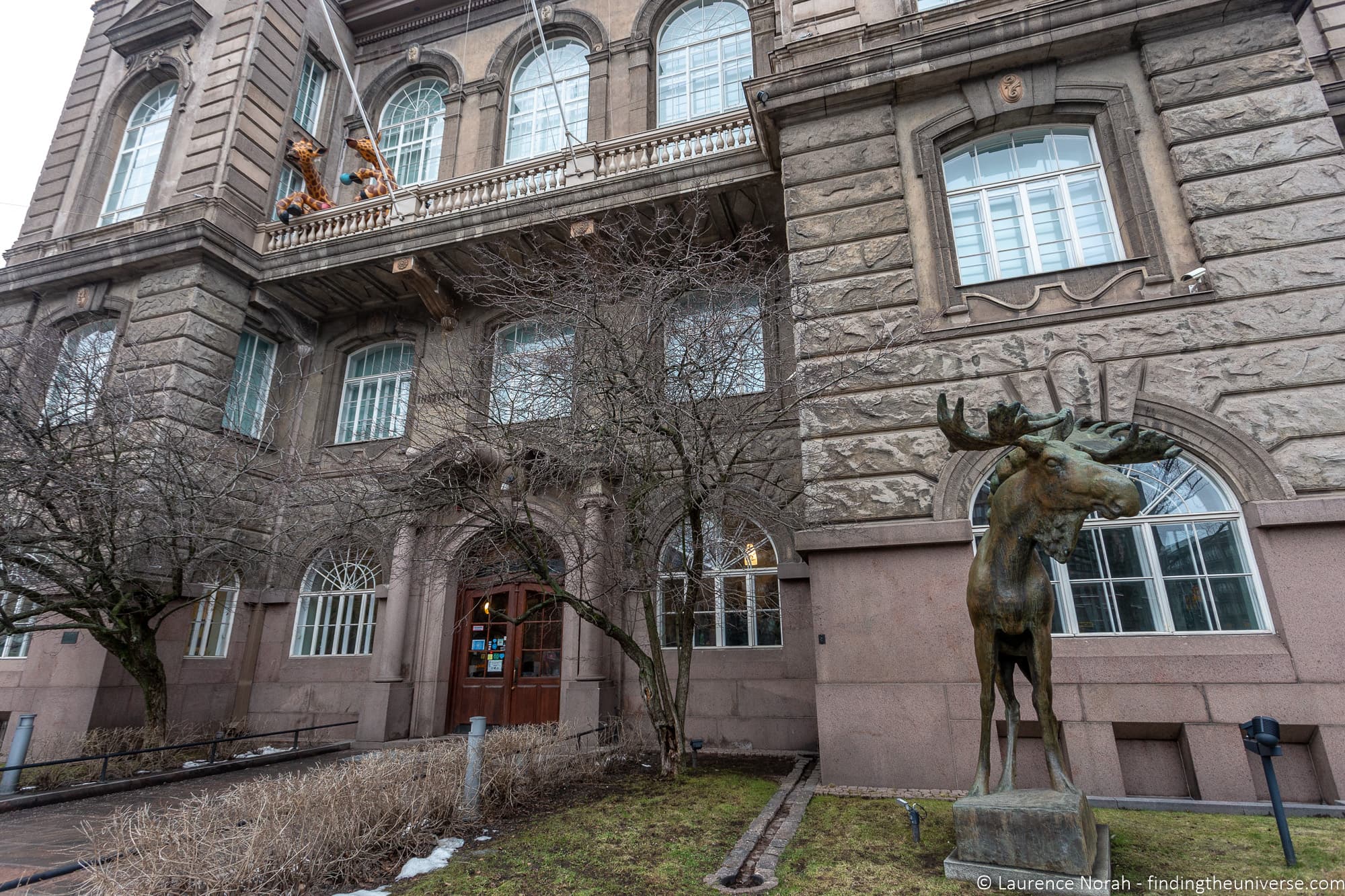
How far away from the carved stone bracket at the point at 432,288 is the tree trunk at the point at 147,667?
7.97 metres

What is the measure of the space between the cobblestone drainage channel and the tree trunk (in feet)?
33.4

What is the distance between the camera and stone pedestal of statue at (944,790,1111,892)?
171 inches

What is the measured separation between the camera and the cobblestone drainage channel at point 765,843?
4934mm

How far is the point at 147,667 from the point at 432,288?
8722 millimetres

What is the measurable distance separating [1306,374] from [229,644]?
18.8m

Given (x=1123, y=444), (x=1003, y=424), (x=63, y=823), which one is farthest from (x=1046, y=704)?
(x=63, y=823)

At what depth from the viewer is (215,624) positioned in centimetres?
1443

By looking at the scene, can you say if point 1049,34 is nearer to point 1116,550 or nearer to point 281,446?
point 1116,550

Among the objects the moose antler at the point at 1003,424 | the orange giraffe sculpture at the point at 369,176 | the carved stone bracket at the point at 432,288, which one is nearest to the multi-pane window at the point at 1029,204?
the moose antler at the point at 1003,424

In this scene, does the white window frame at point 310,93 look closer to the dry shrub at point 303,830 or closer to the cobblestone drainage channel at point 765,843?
the dry shrub at point 303,830

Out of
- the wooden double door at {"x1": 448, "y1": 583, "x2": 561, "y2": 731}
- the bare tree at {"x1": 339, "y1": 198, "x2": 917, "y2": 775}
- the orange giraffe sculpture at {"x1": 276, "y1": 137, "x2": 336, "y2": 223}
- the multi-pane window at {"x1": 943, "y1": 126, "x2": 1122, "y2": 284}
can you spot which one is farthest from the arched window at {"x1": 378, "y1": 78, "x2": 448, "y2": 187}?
the multi-pane window at {"x1": 943, "y1": 126, "x2": 1122, "y2": 284}

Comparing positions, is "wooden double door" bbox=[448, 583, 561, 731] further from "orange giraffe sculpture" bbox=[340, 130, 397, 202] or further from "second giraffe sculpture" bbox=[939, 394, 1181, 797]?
"orange giraffe sculpture" bbox=[340, 130, 397, 202]

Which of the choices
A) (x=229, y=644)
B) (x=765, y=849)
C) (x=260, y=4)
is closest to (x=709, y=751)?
(x=765, y=849)

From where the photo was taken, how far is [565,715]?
11.5 metres
